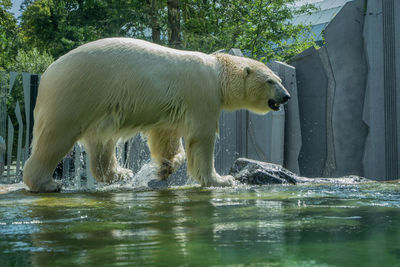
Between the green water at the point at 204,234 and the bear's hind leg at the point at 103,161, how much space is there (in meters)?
2.44

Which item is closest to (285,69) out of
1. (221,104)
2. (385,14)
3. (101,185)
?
(385,14)

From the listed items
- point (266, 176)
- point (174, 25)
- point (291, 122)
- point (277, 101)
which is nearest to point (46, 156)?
point (266, 176)

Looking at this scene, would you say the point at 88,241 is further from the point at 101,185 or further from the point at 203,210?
the point at 101,185

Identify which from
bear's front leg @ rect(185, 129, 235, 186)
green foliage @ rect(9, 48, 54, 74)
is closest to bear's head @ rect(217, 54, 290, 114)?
bear's front leg @ rect(185, 129, 235, 186)

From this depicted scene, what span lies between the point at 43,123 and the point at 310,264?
3.63m

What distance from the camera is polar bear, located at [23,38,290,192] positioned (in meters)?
4.43

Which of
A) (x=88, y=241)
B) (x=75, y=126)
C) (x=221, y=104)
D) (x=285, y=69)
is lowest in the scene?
(x=88, y=241)

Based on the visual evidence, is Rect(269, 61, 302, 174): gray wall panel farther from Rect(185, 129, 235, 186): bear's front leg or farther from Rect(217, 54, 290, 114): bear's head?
Rect(185, 129, 235, 186): bear's front leg

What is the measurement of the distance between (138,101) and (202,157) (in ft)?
3.07

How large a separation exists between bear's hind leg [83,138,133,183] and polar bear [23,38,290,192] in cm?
1

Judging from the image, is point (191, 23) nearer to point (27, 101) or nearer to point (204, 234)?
point (27, 101)

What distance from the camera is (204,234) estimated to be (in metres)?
1.81

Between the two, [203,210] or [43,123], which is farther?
[43,123]

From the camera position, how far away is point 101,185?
5.71 m
